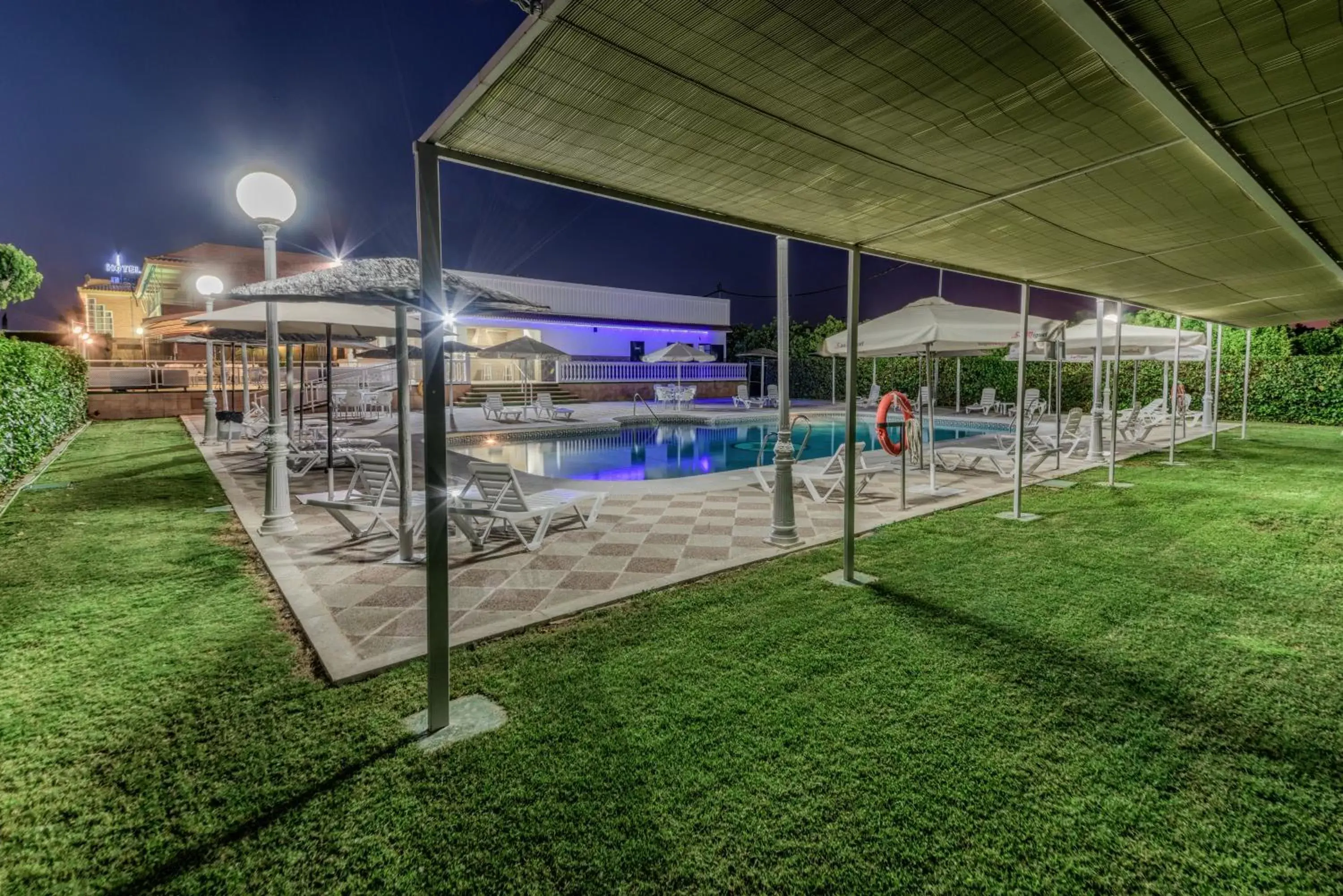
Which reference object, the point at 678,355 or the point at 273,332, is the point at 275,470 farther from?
the point at 678,355

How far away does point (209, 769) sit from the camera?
260cm

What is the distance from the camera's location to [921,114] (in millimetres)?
2598

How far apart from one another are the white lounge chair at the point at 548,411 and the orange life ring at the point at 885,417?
1355cm

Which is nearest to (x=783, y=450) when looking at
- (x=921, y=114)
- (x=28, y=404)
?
(x=921, y=114)

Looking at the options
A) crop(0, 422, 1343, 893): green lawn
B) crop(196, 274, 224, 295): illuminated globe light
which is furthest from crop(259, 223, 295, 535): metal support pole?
crop(196, 274, 224, 295): illuminated globe light

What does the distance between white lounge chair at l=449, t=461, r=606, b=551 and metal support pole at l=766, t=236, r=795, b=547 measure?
1.92m

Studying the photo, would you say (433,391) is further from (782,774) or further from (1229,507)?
(1229,507)

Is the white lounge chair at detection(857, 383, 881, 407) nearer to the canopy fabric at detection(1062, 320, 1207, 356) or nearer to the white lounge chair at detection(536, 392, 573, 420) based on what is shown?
the canopy fabric at detection(1062, 320, 1207, 356)

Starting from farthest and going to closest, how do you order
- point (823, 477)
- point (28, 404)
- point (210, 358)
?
point (210, 358)
point (28, 404)
point (823, 477)

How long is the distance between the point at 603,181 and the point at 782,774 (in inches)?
111

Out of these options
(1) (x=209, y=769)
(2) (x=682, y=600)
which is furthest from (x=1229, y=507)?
(1) (x=209, y=769)

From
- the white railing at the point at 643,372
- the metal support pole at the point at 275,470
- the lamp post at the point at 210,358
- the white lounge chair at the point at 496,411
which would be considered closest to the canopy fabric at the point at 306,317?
the metal support pole at the point at 275,470

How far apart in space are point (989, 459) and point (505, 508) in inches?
312

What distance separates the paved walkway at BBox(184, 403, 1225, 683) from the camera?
13.2ft
